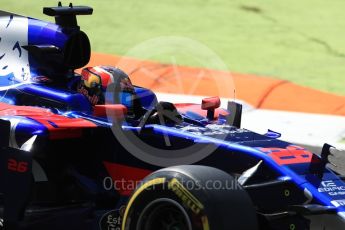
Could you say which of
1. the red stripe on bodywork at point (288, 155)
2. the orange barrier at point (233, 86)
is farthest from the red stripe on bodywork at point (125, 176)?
the orange barrier at point (233, 86)

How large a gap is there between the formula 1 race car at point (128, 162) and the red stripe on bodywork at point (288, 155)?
0.02m

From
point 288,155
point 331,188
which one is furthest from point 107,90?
point 331,188

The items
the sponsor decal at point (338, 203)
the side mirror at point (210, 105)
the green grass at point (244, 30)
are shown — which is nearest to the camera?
the sponsor decal at point (338, 203)

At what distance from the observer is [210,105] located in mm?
8406

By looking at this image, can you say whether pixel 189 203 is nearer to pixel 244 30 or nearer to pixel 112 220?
pixel 112 220

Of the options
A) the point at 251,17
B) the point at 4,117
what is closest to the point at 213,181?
the point at 4,117

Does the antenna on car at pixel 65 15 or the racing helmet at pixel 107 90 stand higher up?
the antenna on car at pixel 65 15

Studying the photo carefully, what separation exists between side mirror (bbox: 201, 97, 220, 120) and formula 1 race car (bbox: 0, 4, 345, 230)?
0.04 ft

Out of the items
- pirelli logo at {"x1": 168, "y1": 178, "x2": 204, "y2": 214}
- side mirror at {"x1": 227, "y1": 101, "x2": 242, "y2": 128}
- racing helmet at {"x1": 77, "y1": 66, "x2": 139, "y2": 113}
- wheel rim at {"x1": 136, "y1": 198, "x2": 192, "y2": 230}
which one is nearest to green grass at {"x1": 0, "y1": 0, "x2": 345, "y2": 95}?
side mirror at {"x1": 227, "y1": 101, "x2": 242, "y2": 128}

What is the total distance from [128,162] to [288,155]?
1.45 metres

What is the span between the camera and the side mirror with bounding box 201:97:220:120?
841cm

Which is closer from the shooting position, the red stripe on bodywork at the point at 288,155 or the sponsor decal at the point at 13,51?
the red stripe on bodywork at the point at 288,155

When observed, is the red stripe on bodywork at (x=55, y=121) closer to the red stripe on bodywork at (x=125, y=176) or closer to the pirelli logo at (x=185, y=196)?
the red stripe on bodywork at (x=125, y=176)

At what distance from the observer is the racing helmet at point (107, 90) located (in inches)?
315
